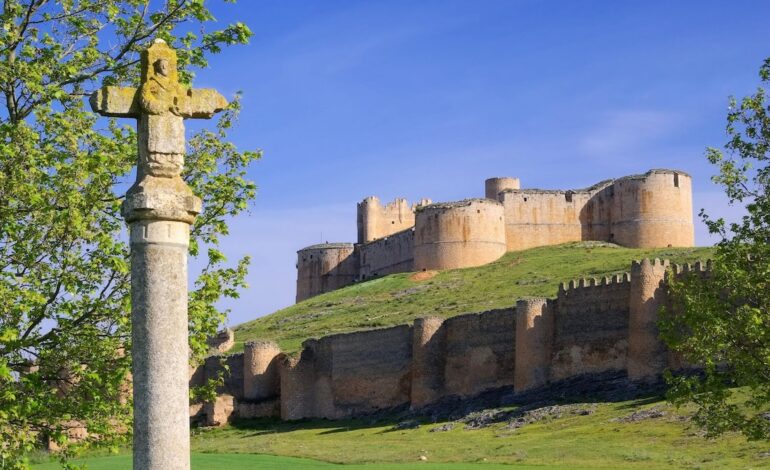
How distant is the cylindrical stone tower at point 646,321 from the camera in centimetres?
4259

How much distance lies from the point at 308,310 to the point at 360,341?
28.8 metres

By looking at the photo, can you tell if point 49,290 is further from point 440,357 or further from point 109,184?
point 440,357

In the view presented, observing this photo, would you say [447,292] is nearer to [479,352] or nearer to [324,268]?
[479,352]

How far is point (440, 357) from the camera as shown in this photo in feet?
172

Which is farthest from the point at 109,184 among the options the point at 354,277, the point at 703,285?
the point at 354,277

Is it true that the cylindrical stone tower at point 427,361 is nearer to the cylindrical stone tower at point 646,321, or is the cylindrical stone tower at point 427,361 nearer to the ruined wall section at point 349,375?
the ruined wall section at point 349,375

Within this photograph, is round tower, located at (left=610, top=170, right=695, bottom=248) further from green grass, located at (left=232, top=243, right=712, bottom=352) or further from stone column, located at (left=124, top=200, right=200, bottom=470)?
stone column, located at (left=124, top=200, right=200, bottom=470)

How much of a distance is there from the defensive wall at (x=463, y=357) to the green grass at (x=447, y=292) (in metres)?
5.03

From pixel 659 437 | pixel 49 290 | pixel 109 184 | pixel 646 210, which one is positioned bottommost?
pixel 659 437

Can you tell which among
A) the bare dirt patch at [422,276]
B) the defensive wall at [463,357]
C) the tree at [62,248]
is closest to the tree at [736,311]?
the tree at [62,248]

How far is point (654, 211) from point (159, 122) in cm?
7499

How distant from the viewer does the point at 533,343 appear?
47562 mm

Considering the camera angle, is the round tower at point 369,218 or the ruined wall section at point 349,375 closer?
the ruined wall section at point 349,375

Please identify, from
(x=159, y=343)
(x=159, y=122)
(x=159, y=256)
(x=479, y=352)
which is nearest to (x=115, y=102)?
(x=159, y=122)
